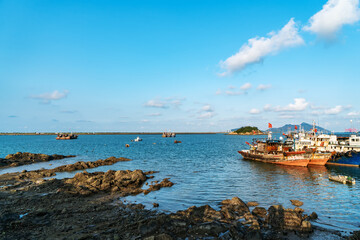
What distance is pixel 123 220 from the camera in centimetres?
1452

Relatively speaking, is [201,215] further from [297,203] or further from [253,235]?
[297,203]

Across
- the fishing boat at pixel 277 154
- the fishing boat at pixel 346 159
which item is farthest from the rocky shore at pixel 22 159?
the fishing boat at pixel 346 159

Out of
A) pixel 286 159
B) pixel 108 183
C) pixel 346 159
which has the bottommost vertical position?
pixel 108 183

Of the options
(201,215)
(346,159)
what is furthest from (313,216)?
(346,159)

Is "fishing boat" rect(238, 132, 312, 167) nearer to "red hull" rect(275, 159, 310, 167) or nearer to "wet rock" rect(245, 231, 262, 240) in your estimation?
"red hull" rect(275, 159, 310, 167)

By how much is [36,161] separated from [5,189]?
29322mm

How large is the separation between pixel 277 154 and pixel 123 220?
40.5 meters

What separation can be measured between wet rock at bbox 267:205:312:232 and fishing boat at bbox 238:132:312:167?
1273 inches

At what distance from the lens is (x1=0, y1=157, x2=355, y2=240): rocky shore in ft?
40.7

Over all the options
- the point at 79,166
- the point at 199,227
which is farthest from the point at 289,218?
the point at 79,166

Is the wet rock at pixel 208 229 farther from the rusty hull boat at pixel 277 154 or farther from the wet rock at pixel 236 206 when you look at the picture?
the rusty hull boat at pixel 277 154

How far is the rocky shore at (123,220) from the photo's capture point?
40.7 ft

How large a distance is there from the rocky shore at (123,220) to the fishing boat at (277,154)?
2704cm

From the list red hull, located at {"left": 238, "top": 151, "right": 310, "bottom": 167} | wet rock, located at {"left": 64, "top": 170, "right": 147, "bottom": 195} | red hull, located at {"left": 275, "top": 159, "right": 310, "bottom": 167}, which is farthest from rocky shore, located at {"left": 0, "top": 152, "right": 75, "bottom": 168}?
red hull, located at {"left": 275, "top": 159, "right": 310, "bottom": 167}
